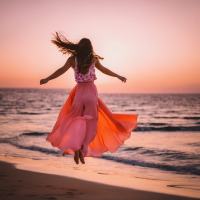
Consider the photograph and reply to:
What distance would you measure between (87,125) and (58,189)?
4.25 feet

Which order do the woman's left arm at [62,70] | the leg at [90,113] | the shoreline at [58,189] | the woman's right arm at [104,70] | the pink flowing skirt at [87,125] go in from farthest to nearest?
the woman's right arm at [104,70]
the woman's left arm at [62,70]
the leg at [90,113]
the pink flowing skirt at [87,125]
the shoreline at [58,189]

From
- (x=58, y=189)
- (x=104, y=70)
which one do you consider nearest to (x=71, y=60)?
(x=104, y=70)

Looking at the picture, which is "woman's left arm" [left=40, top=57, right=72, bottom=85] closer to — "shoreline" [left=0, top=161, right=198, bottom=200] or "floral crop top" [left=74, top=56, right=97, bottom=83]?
"floral crop top" [left=74, top=56, right=97, bottom=83]

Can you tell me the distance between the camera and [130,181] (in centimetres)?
566

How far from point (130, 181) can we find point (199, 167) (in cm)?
290

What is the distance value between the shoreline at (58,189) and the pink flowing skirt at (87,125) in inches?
26.2

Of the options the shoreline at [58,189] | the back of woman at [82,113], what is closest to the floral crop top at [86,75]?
the back of woman at [82,113]

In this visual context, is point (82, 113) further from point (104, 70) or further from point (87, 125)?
point (104, 70)

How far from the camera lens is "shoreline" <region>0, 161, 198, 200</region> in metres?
4.23

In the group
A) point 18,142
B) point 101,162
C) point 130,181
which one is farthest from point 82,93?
point 18,142

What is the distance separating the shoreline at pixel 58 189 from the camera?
13.9ft

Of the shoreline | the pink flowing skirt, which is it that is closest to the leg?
the pink flowing skirt

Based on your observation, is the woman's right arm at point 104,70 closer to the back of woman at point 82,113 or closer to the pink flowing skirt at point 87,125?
the back of woman at point 82,113

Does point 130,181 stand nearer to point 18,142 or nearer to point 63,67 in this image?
point 63,67
